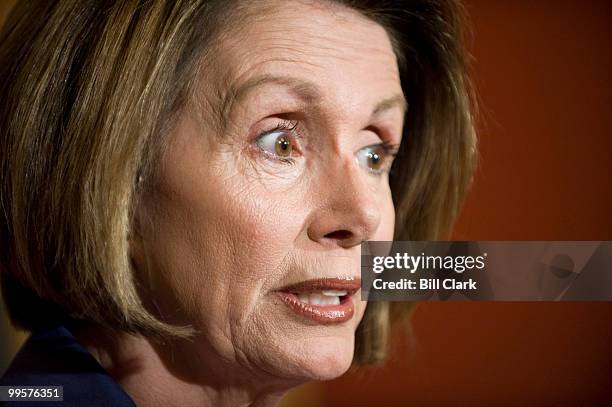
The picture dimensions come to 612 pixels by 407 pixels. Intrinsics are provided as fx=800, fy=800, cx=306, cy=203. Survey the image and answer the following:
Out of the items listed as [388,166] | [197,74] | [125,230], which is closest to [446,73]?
[388,166]

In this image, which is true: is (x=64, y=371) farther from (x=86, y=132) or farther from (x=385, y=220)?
(x=385, y=220)

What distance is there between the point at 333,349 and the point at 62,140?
1.41ft

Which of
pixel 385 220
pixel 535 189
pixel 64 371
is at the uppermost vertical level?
pixel 535 189

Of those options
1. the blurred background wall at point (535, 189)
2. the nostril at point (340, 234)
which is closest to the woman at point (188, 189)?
the nostril at point (340, 234)

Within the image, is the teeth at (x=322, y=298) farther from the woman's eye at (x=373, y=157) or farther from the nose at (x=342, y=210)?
the woman's eye at (x=373, y=157)

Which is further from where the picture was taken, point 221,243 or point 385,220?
point 385,220

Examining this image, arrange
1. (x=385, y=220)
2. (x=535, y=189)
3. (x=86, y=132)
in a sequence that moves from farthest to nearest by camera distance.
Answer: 1. (x=535, y=189)
2. (x=385, y=220)
3. (x=86, y=132)

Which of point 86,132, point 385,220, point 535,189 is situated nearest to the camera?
point 86,132

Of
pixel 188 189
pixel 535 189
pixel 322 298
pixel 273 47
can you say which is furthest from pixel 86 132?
A: pixel 535 189

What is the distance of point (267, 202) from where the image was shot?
98 cm

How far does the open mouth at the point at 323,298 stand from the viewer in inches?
39.6

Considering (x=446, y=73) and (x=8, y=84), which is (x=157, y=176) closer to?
(x=8, y=84)

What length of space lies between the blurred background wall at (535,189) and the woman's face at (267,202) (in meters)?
0.32

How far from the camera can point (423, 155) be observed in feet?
4.21
